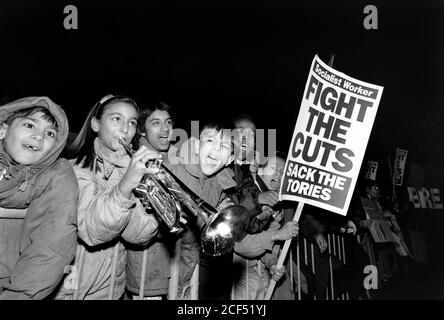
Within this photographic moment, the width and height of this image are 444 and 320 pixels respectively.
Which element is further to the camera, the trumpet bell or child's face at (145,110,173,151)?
child's face at (145,110,173,151)

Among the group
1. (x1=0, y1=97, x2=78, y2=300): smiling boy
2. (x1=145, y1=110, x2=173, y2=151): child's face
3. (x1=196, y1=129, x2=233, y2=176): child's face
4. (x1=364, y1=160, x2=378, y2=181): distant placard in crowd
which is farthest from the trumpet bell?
(x1=364, y1=160, x2=378, y2=181): distant placard in crowd

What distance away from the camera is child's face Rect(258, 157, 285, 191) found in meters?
4.18

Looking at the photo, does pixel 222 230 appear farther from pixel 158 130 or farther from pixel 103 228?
pixel 158 130

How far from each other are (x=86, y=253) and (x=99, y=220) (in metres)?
0.42

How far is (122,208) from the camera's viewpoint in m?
2.25

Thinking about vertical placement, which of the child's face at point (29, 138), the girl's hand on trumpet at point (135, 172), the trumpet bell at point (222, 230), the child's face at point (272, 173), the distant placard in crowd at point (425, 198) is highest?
the child's face at point (29, 138)

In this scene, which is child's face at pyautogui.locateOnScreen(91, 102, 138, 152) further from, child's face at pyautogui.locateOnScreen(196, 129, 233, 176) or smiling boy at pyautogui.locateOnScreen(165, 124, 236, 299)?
child's face at pyautogui.locateOnScreen(196, 129, 233, 176)

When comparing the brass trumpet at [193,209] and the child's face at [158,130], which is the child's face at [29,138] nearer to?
the brass trumpet at [193,209]

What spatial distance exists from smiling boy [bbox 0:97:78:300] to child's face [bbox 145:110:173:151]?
0.91 metres

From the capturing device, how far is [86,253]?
255 cm

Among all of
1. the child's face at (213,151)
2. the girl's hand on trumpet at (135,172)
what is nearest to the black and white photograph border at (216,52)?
the child's face at (213,151)

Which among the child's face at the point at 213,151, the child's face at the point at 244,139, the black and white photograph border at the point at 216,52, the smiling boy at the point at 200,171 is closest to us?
the smiling boy at the point at 200,171

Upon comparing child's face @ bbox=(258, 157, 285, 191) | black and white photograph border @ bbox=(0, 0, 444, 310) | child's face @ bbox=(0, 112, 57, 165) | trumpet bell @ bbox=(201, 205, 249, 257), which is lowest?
trumpet bell @ bbox=(201, 205, 249, 257)

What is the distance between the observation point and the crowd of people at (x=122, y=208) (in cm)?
211
